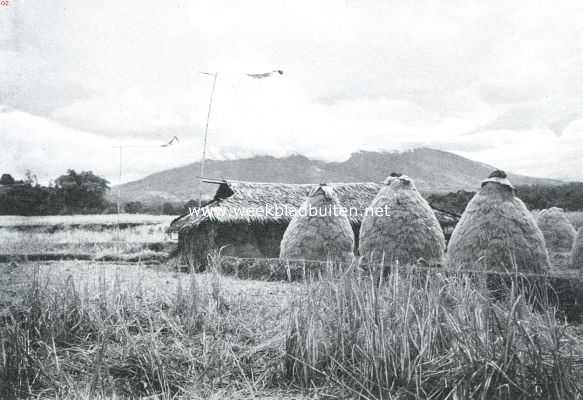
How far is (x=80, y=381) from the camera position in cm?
343

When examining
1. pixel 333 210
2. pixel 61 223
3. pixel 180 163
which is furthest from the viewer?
pixel 180 163

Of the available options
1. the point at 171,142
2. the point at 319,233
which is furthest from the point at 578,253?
the point at 171,142

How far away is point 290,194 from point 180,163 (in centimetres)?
302

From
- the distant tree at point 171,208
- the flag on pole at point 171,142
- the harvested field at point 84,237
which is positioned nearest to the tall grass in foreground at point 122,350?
the harvested field at point 84,237

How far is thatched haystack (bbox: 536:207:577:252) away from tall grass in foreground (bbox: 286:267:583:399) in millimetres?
7044

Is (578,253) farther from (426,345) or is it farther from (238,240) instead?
(238,240)

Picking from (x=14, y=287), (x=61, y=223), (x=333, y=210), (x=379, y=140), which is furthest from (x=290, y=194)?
→ (x=14, y=287)

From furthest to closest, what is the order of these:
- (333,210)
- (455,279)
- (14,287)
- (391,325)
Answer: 1. (333,210)
2. (14,287)
3. (455,279)
4. (391,325)

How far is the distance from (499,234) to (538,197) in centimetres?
307

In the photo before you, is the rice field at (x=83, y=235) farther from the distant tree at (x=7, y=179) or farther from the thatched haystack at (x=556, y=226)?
the thatched haystack at (x=556, y=226)

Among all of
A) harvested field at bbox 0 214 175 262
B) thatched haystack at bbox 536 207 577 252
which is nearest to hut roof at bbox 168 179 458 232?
harvested field at bbox 0 214 175 262

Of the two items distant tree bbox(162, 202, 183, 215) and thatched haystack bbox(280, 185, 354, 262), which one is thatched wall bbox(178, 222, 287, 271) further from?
distant tree bbox(162, 202, 183, 215)

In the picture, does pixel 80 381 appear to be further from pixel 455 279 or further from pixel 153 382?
pixel 455 279

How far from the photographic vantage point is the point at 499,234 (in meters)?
7.06
